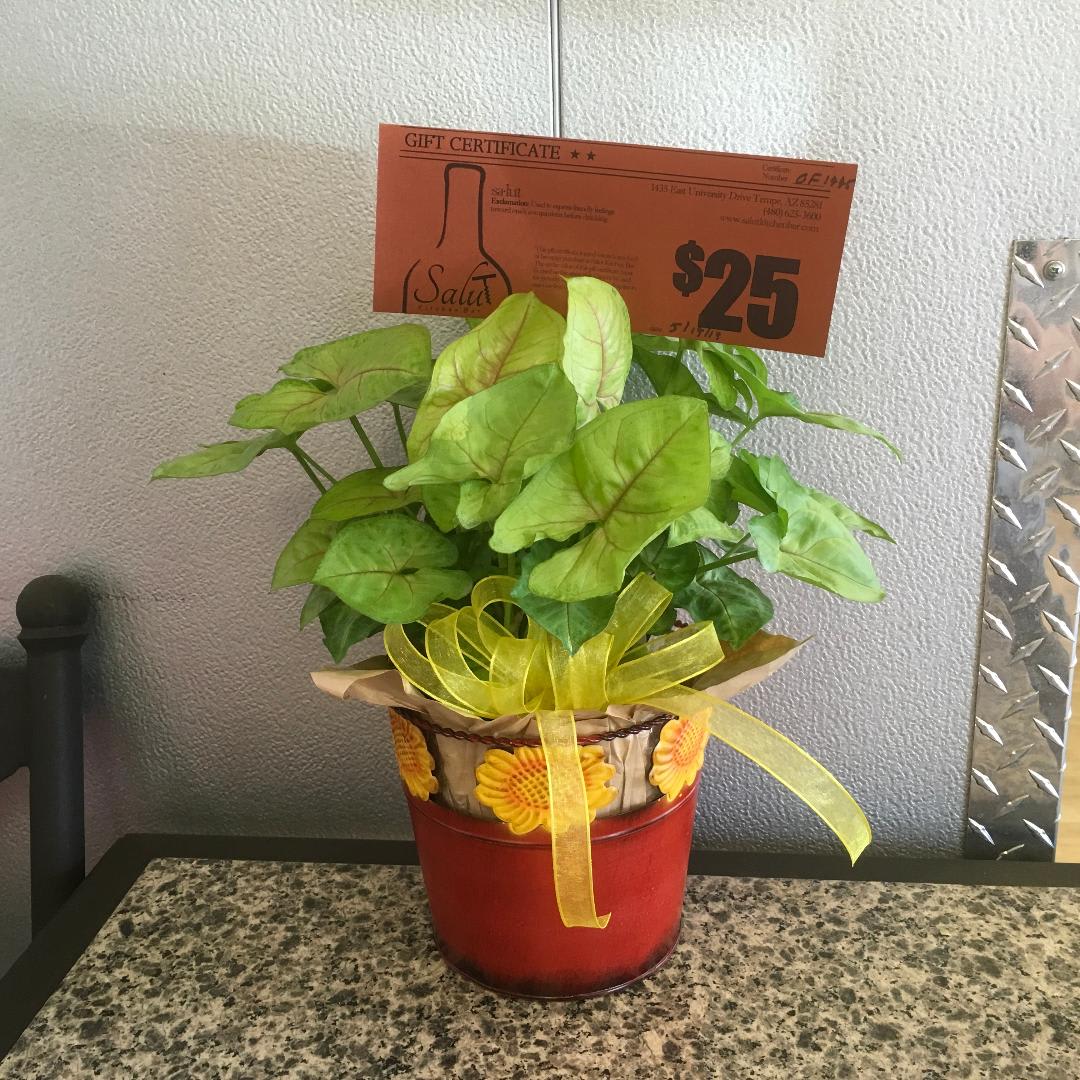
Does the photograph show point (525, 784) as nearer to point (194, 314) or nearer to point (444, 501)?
point (444, 501)

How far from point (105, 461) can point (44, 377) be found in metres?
0.09

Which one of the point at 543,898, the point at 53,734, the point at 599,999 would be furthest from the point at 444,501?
the point at 53,734

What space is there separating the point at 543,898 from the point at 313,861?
11.7 inches

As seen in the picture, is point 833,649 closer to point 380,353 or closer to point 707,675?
point 707,675

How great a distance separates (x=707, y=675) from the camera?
0.61m

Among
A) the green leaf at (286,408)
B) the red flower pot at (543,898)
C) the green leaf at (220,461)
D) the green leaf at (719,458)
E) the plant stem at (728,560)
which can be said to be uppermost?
the green leaf at (286,408)

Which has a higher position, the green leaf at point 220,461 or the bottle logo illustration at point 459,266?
the bottle logo illustration at point 459,266

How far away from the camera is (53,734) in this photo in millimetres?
796

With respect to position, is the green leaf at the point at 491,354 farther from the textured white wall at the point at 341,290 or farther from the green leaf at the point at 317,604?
the textured white wall at the point at 341,290

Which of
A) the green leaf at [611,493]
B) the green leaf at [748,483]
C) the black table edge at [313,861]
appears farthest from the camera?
the black table edge at [313,861]

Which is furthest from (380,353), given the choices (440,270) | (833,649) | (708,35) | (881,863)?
(881,863)

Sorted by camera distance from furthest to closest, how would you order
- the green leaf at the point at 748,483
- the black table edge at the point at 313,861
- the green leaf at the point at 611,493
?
the black table edge at the point at 313,861, the green leaf at the point at 748,483, the green leaf at the point at 611,493

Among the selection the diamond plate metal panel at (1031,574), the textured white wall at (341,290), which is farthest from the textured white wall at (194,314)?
the diamond plate metal panel at (1031,574)

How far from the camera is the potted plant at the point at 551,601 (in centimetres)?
47
